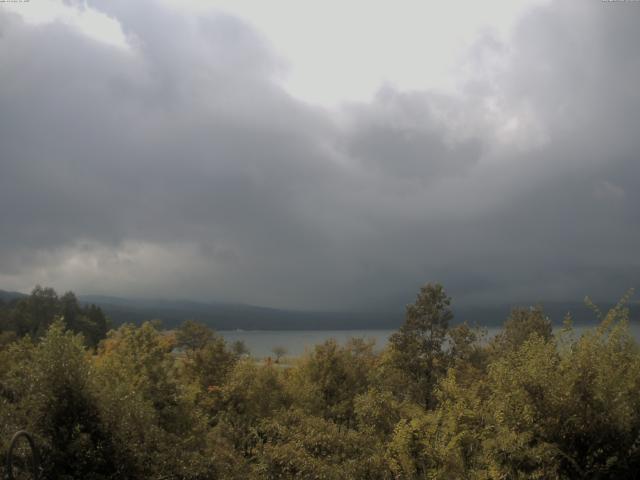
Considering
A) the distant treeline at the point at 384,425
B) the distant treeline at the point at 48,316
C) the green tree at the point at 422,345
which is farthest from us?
the distant treeline at the point at 48,316

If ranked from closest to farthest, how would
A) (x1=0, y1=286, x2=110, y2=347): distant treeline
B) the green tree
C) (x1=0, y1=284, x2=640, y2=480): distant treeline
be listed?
(x1=0, y1=284, x2=640, y2=480): distant treeline → the green tree → (x1=0, y1=286, x2=110, y2=347): distant treeline

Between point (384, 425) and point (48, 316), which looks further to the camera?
point (48, 316)

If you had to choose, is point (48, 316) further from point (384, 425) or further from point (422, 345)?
point (384, 425)

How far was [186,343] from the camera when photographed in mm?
95188

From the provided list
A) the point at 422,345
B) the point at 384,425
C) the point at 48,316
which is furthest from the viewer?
the point at 48,316

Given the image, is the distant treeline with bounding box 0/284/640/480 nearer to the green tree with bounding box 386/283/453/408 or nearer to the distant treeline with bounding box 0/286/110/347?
the green tree with bounding box 386/283/453/408

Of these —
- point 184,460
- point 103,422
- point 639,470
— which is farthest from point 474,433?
point 103,422

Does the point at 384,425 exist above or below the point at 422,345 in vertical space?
below

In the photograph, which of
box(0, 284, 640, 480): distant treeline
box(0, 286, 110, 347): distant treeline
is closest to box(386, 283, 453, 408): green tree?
box(0, 284, 640, 480): distant treeline

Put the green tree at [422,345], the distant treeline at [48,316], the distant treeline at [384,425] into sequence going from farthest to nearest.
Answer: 1. the distant treeline at [48,316]
2. the green tree at [422,345]
3. the distant treeline at [384,425]

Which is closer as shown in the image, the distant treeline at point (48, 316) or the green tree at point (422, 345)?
the green tree at point (422, 345)

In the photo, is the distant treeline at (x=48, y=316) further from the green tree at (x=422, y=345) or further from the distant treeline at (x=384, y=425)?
the distant treeline at (x=384, y=425)

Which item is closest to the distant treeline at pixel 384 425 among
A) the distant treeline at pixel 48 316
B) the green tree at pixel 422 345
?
the green tree at pixel 422 345

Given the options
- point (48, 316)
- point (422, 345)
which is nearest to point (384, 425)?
point (422, 345)
